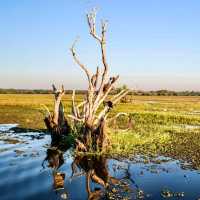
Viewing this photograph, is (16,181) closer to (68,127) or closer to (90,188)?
(90,188)

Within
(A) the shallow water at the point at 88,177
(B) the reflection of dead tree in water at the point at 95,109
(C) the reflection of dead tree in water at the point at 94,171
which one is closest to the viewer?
(A) the shallow water at the point at 88,177

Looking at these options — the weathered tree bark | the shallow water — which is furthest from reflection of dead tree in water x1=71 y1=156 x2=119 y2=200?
the weathered tree bark

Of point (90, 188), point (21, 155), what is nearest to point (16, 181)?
point (90, 188)

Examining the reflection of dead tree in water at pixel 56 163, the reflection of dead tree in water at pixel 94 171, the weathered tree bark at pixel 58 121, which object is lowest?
the reflection of dead tree in water at pixel 56 163

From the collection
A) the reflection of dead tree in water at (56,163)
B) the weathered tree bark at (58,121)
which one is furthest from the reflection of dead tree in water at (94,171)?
the weathered tree bark at (58,121)

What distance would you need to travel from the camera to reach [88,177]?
20.6m

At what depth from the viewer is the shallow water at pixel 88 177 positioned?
56.6 ft

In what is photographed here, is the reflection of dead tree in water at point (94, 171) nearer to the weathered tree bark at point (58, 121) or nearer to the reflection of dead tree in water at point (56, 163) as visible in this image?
the reflection of dead tree in water at point (56, 163)

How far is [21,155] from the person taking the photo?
26.4 meters

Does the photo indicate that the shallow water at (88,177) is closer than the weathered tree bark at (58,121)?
Yes

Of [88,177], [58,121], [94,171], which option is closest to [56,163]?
[94,171]

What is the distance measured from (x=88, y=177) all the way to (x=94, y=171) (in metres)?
1.33

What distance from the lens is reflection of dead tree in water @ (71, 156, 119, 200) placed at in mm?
17703

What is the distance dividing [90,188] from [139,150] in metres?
10.2
